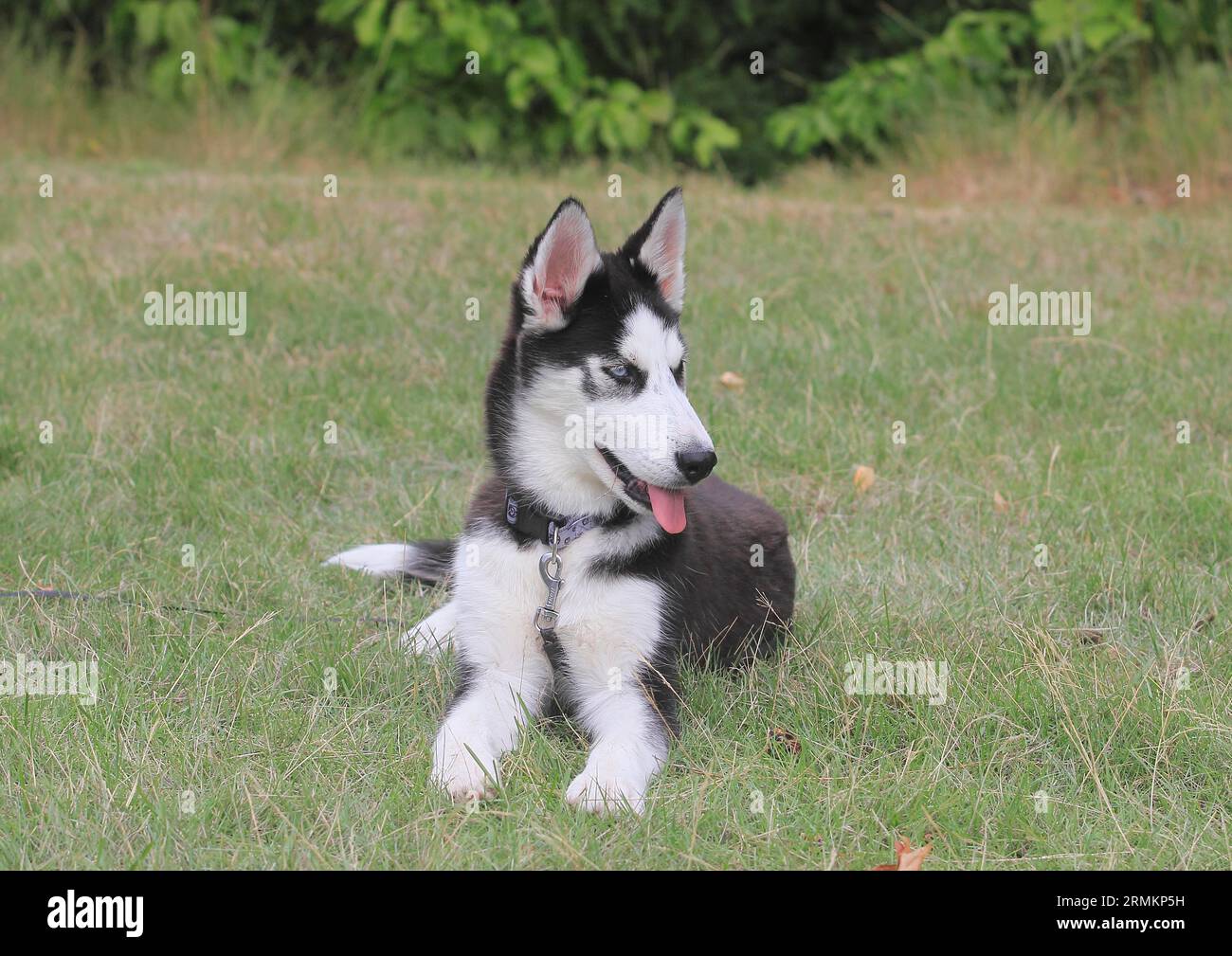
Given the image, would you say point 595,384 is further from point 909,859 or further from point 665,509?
point 909,859

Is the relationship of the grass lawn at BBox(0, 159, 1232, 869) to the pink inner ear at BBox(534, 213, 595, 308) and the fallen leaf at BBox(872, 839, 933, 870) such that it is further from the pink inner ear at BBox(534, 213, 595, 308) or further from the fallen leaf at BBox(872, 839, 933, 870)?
the pink inner ear at BBox(534, 213, 595, 308)

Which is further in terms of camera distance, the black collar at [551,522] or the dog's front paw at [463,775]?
the black collar at [551,522]

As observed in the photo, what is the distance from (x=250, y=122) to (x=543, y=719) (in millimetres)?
8193

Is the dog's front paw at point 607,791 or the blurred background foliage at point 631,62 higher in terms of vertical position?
the blurred background foliage at point 631,62

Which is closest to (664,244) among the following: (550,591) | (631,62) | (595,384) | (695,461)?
(595,384)

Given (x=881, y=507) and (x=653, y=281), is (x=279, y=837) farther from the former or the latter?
(x=881, y=507)

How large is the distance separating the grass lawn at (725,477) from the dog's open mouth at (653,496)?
1.54ft

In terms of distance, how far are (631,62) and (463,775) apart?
8.97m

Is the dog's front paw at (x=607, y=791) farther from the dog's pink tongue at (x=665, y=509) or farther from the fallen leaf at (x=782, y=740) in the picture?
the dog's pink tongue at (x=665, y=509)

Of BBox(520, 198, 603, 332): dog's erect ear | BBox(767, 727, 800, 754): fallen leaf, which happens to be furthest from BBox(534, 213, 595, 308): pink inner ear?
BBox(767, 727, 800, 754): fallen leaf

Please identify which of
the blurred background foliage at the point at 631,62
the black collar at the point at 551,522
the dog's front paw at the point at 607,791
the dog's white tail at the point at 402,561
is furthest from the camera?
the blurred background foliage at the point at 631,62

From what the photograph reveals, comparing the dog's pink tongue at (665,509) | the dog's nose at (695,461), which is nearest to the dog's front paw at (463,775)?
the dog's pink tongue at (665,509)

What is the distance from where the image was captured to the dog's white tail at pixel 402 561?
4004 millimetres
